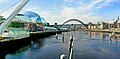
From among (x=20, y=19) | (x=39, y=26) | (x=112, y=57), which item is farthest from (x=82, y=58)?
(x=39, y=26)

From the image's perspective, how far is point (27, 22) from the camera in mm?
130000

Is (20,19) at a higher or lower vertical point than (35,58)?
higher

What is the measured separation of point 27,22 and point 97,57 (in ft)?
319

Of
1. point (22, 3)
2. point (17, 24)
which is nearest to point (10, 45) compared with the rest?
point (22, 3)

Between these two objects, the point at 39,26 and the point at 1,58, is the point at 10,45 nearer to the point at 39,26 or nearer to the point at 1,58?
the point at 1,58

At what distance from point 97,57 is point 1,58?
14677 millimetres

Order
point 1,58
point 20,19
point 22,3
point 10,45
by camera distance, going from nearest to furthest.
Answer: point 22,3
point 1,58
point 10,45
point 20,19

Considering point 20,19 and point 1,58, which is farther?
point 20,19

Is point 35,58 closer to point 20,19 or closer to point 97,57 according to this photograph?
point 97,57

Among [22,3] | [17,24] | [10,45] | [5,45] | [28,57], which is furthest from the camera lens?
[17,24]

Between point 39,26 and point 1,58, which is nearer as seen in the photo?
point 1,58

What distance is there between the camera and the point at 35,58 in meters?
34.6

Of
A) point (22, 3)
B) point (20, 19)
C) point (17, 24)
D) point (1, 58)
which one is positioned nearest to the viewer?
point (22, 3)

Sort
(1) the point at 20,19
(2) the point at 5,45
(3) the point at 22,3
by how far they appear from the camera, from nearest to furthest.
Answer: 1. (3) the point at 22,3
2. (2) the point at 5,45
3. (1) the point at 20,19
